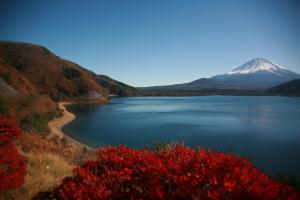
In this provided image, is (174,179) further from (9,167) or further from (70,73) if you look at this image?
(70,73)

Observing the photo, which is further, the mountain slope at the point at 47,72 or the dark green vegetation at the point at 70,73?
the dark green vegetation at the point at 70,73

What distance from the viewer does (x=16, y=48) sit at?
115188mm

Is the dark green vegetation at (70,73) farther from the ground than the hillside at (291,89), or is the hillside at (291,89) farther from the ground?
the dark green vegetation at (70,73)

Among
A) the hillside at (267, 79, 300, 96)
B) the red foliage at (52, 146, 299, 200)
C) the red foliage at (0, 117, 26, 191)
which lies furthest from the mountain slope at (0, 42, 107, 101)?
the hillside at (267, 79, 300, 96)

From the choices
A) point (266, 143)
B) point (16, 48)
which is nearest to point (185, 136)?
point (266, 143)

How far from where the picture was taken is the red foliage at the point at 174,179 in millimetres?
3992

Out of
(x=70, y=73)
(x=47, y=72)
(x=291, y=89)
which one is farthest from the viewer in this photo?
(x=291, y=89)

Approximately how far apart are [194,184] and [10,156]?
543 cm

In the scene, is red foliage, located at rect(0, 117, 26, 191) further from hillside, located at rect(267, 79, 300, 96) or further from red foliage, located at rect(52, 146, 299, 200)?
hillside, located at rect(267, 79, 300, 96)

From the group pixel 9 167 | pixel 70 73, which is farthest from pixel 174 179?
pixel 70 73

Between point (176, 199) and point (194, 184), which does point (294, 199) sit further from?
point (176, 199)

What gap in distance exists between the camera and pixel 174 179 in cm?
455

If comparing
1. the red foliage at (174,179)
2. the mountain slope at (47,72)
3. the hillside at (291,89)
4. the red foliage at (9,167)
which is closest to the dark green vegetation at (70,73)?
the mountain slope at (47,72)

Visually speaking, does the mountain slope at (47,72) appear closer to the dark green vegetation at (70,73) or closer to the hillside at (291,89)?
the dark green vegetation at (70,73)
